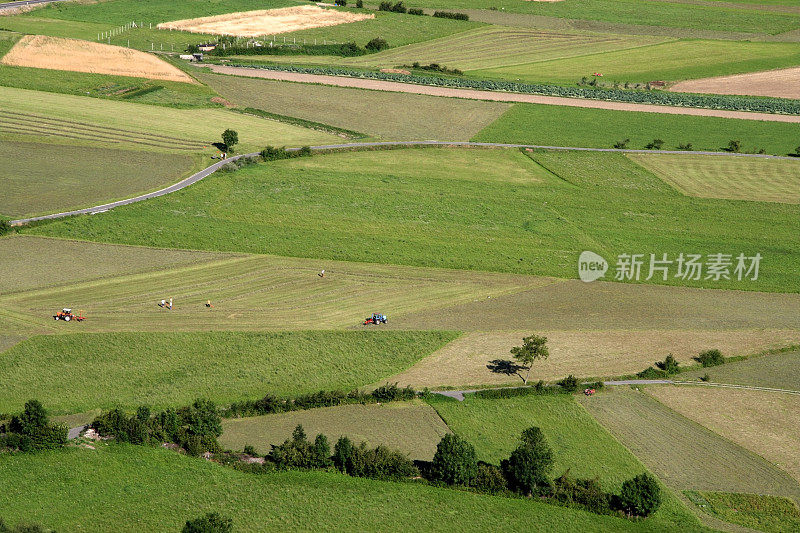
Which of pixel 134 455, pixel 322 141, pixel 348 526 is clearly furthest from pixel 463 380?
pixel 322 141

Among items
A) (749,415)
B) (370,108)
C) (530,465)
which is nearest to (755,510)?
(749,415)

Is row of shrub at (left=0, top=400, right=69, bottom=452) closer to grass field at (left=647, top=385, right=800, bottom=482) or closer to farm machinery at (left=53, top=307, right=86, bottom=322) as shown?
farm machinery at (left=53, top=307, right=86, bottom=322)

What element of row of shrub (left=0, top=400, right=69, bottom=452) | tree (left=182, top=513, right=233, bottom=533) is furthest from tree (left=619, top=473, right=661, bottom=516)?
row of shrub (left=0, top=400, right=69, bottom=452)

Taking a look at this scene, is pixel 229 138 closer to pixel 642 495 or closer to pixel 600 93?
pixel 600 93

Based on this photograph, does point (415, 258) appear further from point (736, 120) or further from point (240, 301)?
point (736, 120)

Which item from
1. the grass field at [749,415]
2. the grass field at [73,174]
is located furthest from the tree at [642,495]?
the grass field at [73,174]

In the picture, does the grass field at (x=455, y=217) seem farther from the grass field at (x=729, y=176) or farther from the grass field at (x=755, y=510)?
the grass field at (x=755, y=510)
